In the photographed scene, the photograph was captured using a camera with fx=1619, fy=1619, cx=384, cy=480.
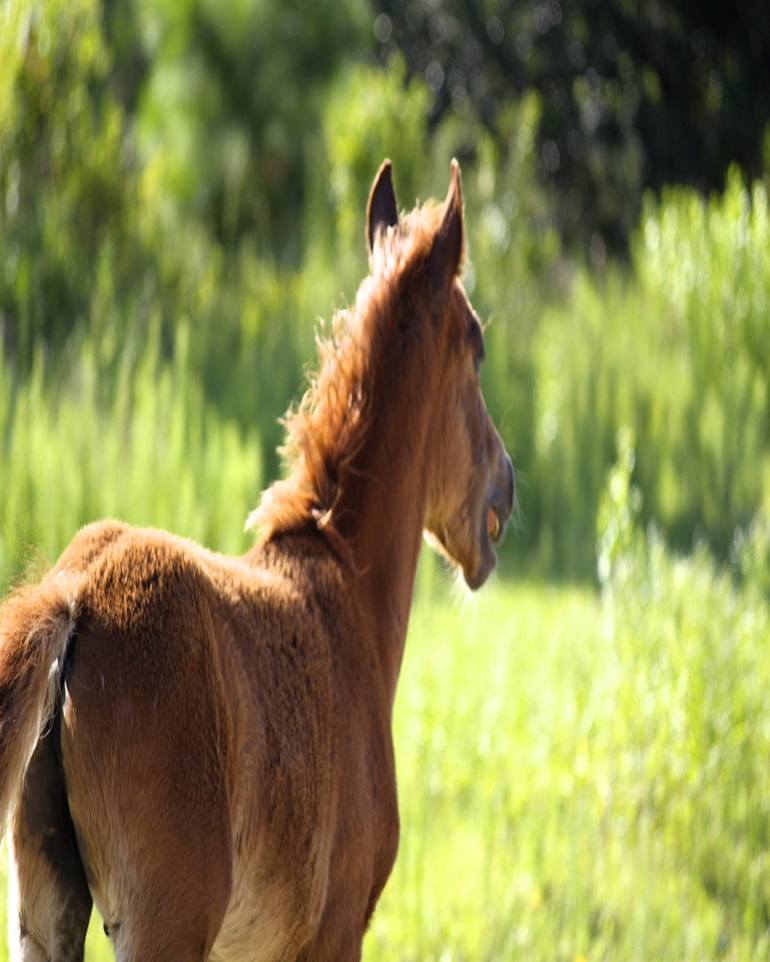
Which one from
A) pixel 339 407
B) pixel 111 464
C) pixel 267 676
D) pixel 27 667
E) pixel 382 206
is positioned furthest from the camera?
pixel 111 464

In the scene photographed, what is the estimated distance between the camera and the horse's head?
12.6 feet

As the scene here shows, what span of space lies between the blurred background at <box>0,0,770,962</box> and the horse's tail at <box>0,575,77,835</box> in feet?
1.17

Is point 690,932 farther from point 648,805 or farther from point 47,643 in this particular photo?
point 47,643

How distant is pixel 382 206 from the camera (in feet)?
13.8

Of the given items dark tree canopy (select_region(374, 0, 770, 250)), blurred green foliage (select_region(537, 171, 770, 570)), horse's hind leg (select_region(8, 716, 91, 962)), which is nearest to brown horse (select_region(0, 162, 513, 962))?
horse's hind leg (select_region(8, 716, 91, 962))

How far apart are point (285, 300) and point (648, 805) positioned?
613cm

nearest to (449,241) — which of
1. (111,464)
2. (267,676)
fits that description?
(267,676)

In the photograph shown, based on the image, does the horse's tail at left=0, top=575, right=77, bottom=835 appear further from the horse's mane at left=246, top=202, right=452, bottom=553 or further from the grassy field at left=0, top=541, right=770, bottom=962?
the grassy field at left=0, top=541, right=770, bottom=962

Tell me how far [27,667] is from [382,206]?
1.97 metres

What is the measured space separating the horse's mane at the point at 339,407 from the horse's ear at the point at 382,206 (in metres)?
0.35

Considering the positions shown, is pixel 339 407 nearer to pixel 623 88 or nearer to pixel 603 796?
pixel 603 796

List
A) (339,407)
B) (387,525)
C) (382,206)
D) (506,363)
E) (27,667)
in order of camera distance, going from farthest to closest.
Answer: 1. (506,363)
2. (382,206)
3. (387,525)
4. (339,407)
5. (27,667)

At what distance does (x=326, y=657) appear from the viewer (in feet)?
11.2

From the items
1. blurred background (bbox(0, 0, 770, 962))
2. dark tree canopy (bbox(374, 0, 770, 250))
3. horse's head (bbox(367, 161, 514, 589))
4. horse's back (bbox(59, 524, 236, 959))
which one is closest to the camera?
horse's back (bbox(59, 524, 236, 959))
